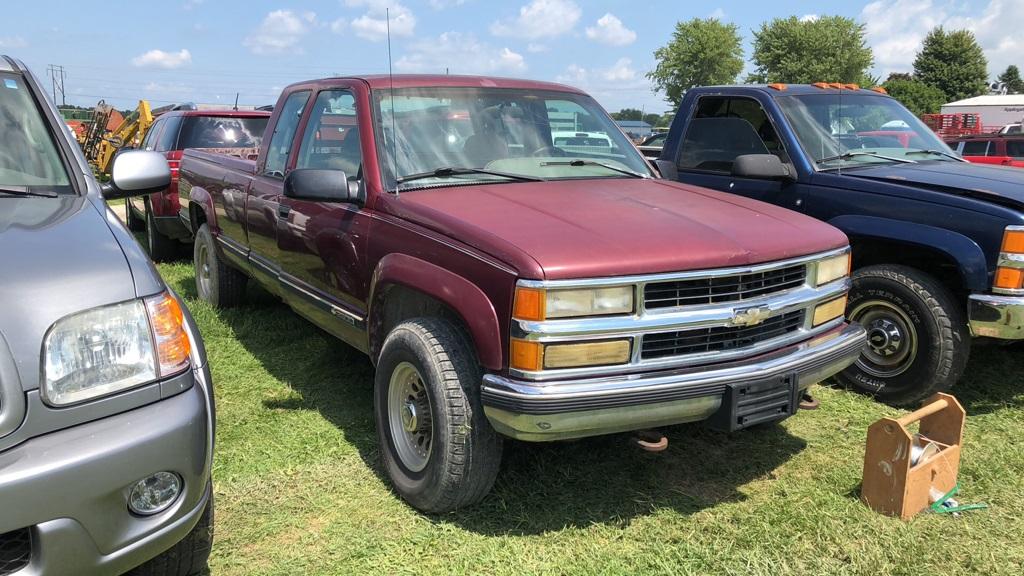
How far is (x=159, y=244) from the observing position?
27.5 ft

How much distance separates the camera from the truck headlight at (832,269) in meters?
3.23

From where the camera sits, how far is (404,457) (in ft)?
10.8

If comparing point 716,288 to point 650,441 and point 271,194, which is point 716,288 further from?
point 271,194

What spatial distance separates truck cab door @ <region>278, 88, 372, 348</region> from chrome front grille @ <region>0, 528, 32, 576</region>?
1.87 metres

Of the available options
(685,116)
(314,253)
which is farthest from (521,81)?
(685,116)

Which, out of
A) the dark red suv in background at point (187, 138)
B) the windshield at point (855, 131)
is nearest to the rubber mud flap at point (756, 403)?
the windshield at point (855, 131)

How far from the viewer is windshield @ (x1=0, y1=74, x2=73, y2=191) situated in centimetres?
277

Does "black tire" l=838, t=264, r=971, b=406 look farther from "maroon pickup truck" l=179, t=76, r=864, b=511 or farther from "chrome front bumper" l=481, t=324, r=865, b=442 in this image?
"chrome front bumper" l=481, t=324, r=865, b=442

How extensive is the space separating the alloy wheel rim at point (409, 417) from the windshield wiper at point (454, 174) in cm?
91

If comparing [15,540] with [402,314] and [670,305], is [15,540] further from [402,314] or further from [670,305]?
[670,305]

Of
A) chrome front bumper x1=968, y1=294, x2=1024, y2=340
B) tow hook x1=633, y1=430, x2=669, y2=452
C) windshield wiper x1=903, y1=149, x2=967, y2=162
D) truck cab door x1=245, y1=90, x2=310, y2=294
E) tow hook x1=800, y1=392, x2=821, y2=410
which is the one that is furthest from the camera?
windshield wiper x1=903, y1=149, x2=967, y2=162

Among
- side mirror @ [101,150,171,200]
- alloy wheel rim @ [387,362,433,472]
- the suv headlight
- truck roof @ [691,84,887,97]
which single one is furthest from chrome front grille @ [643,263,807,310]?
truck roof @ [691,84,887,97]

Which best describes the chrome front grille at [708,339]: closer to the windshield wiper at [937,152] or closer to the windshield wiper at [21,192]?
the windshield wiper at [21,192]

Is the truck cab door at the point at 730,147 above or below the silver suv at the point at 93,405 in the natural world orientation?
above
